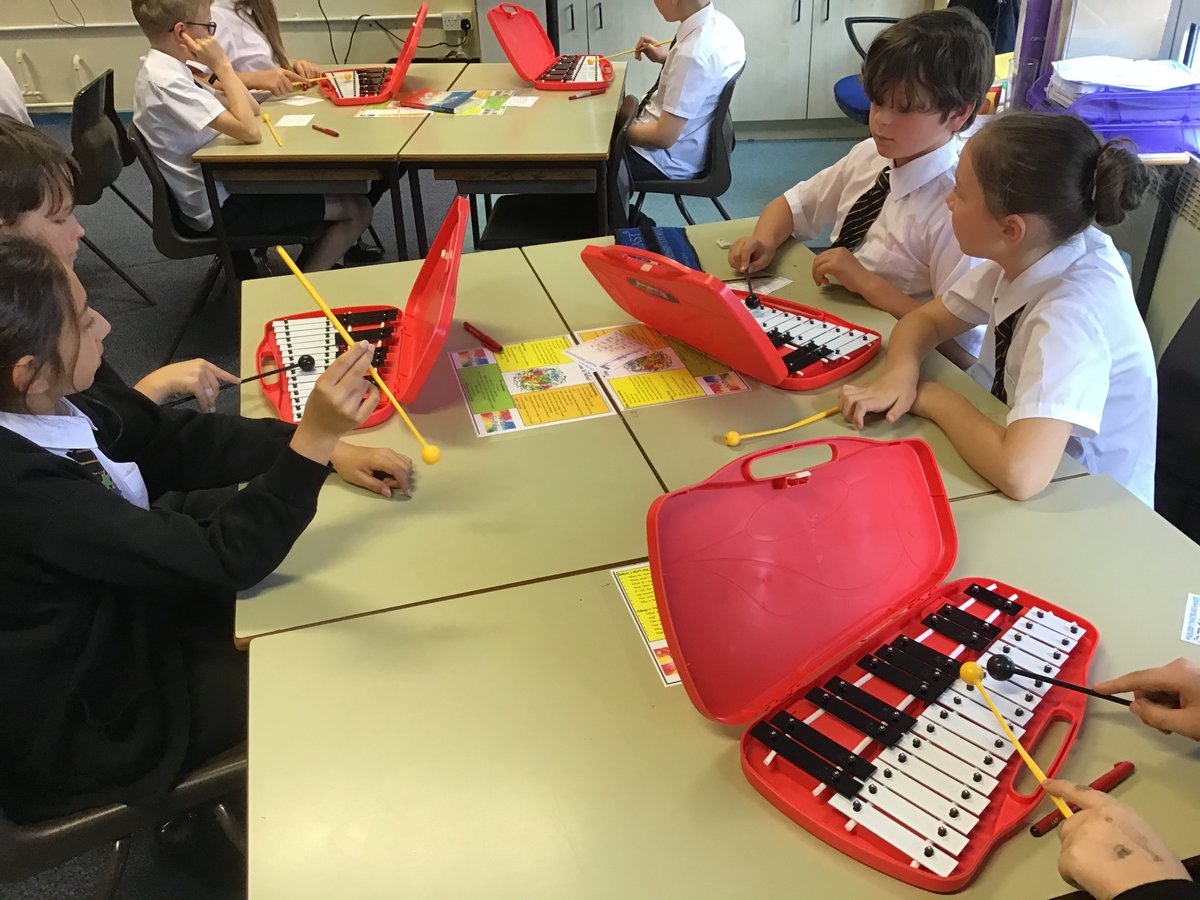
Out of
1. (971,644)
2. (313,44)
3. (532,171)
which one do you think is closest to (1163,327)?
(532,171)

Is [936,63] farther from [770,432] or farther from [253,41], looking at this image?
[253,41]

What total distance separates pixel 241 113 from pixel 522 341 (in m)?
1.76

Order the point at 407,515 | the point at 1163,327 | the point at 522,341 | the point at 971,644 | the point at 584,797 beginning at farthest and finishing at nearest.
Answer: the point at 1163,327, the point at 522,341, the point at 407,515, the point at 971,644, the point at 584,797

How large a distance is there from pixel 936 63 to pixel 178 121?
7.70 feet

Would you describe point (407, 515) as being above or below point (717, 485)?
below

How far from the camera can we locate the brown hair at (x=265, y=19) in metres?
3.67

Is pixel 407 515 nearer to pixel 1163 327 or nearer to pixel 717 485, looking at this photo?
pixel 717 485

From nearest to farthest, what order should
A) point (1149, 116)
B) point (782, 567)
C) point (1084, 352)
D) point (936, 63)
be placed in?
point (782, 567) < point (1084, 352) < point (936, 63) < point (1149, 116)

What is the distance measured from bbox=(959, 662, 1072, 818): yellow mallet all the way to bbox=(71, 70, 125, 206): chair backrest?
10.1ft

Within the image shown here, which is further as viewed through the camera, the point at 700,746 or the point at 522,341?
the point at 522,341

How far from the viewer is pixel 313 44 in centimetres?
572

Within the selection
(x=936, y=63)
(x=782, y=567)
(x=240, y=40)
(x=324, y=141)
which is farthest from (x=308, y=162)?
(x=782, y=567)

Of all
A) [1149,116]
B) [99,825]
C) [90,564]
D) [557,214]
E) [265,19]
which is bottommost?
[99,825]

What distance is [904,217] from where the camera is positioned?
→ 1995mm
